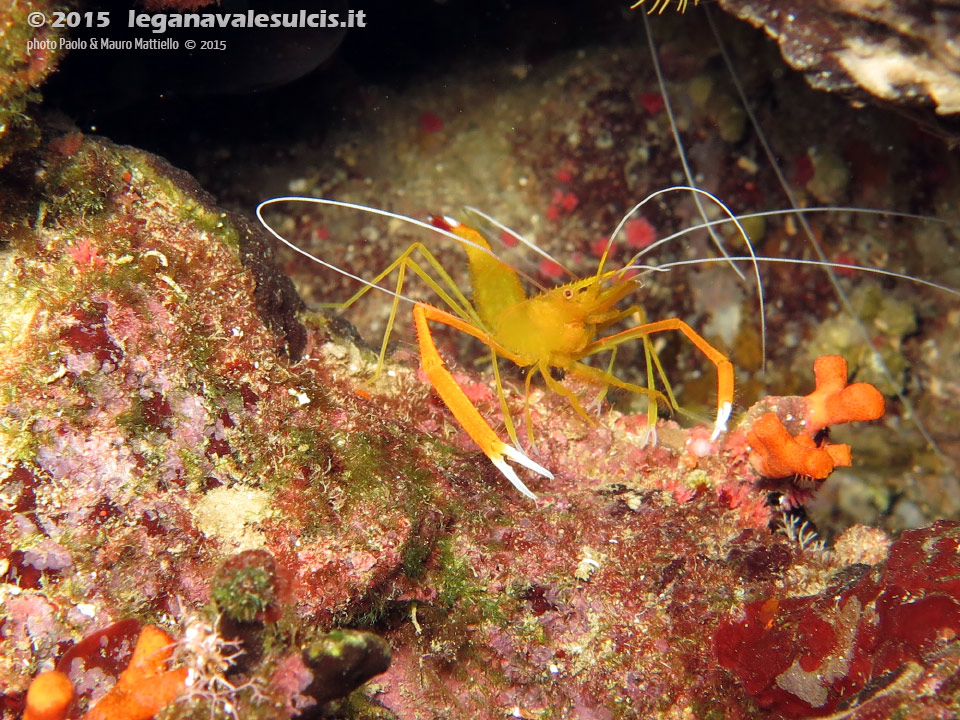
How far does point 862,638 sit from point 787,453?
30.5 inches

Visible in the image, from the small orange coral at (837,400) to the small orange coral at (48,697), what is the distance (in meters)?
3.04

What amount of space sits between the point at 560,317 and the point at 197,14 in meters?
2.53

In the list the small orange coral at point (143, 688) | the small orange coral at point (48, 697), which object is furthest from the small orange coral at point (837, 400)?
the small orange coral at point (48, 697)

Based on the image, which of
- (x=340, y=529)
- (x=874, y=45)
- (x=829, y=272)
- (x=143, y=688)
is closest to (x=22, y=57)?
(x=340, y=529)

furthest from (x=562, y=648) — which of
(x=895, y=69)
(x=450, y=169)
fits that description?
(x=450, y=169)

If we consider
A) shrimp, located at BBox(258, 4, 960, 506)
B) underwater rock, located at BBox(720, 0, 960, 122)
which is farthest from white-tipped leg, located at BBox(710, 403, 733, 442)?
underwater rock, located at BBox(720, 0, 960, 122)

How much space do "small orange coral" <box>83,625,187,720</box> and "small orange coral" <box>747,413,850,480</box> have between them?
239 cm

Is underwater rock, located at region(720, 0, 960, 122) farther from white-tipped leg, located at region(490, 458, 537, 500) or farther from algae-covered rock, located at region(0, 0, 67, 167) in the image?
algae-covered rock, located at region(0, 0, 67, 167)

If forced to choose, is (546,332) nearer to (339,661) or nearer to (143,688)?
(339,661)

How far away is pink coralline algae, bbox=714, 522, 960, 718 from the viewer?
1668 millimetres

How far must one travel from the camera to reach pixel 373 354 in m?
2.79

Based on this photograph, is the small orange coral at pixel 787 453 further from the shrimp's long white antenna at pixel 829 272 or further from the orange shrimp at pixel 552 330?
the shrimp's long white antenna at pixel 829 272

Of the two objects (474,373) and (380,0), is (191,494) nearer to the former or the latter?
(474,373)

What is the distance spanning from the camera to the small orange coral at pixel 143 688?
1644mm
